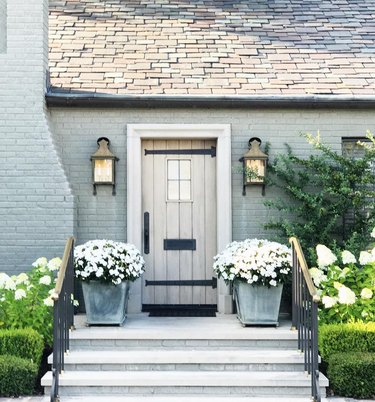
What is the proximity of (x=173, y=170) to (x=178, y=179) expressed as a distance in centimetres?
12

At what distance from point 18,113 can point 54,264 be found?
187 cm

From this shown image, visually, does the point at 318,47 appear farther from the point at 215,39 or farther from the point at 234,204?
the point at 234,204

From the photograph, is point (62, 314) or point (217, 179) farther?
point (217, 179)

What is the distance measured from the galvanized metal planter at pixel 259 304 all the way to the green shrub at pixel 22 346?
6.77 ft

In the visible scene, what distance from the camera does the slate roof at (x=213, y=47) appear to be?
782cm

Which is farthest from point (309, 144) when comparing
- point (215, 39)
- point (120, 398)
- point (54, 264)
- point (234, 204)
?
point (120, 398)

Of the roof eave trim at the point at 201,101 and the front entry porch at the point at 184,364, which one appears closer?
the front entry porch at the point at 184,364

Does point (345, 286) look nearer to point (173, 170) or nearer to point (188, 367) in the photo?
point (188, 367)

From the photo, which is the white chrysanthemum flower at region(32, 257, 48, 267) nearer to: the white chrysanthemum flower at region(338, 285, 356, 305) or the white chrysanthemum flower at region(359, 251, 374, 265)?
the white chrysanthemum flower at region(338, 285, 356, 305)

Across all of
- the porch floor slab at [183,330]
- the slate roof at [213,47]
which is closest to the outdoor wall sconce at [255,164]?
the slate roof at [213,47]

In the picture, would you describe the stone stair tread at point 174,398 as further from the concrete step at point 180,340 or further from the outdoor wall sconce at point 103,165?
the outdoor wall sconce at point 103,165

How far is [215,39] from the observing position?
870 centimetres

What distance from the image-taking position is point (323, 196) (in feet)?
25.1

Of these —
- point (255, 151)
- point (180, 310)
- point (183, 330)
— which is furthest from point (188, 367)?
point (255, 151)
